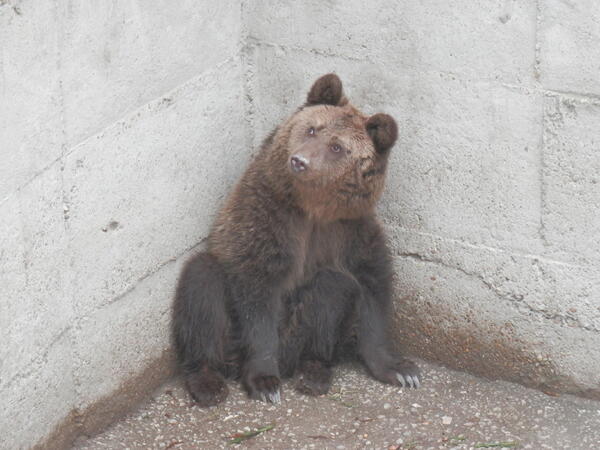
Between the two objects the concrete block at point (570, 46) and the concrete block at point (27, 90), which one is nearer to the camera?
→ the concrete block at point (27, 90)

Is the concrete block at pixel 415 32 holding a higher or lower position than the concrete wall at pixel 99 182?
higher

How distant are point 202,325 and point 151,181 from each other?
88 cm

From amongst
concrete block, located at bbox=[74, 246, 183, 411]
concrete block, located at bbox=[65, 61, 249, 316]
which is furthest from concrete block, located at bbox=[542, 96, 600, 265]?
concrete block, located at bbox=[74, 246, 183, 411]

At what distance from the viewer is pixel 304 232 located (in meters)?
5.29

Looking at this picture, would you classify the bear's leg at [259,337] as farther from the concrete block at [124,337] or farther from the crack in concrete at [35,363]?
the crack in concrete at [35,363]

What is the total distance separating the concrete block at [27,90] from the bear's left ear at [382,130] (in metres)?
1.55

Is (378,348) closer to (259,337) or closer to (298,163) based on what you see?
(259,337)

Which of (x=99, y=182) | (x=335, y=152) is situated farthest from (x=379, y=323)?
(x=99, y=182)

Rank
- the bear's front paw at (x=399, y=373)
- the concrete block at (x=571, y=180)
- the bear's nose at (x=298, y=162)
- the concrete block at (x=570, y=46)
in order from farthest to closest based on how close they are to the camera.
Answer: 1. the bear's front paw at (x=399, y=373)
2. the bear's nose at (x=298, y=162)
3. the concrete block at (x=571, y=180)
4. the concrete block at (x=570, y=46)

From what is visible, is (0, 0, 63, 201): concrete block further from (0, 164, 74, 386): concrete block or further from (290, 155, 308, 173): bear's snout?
(290, 155, 308, 173): bear's snout

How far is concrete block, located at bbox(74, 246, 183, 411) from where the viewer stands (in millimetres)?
4707

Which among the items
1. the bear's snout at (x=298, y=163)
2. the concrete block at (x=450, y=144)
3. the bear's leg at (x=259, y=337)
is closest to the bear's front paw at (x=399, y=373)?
the bear's leg at (x=259, y=337)

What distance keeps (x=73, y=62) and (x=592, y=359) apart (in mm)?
2940

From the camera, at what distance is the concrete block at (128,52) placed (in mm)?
4227
